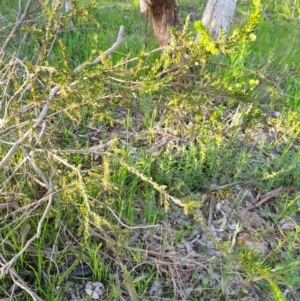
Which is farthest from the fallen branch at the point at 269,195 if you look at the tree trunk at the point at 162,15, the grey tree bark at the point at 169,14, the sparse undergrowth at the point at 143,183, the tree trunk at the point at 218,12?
the tree trunk at the point at 218,12

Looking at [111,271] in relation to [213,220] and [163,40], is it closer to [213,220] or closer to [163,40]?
[213,220]

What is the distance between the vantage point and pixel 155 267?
6.99 ft

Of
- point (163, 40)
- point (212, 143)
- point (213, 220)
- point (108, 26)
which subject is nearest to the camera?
point (213, 220)

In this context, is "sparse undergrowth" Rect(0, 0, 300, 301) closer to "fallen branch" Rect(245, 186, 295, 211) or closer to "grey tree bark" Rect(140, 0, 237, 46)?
"fallen branch" Rect(245, 186, 295, 211)

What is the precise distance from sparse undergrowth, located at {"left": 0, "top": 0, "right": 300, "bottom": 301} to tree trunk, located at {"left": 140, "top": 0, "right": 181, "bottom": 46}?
1.28ft

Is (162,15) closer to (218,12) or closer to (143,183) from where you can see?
(218,12)

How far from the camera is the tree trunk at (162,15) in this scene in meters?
3.09

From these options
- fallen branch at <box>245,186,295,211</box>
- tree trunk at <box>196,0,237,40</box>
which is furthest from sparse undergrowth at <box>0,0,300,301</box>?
tree trunk at <box>196,0,237,40</box>

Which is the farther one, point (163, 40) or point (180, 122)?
point (163, 40)

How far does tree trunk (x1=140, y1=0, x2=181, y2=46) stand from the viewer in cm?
309

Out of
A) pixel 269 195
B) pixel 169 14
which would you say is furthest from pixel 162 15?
pixel 269 195

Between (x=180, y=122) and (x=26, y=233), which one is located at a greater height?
(x=180, y=122)

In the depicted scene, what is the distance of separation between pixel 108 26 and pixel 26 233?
2.64 m

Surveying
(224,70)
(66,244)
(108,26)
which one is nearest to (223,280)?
(66,244)
